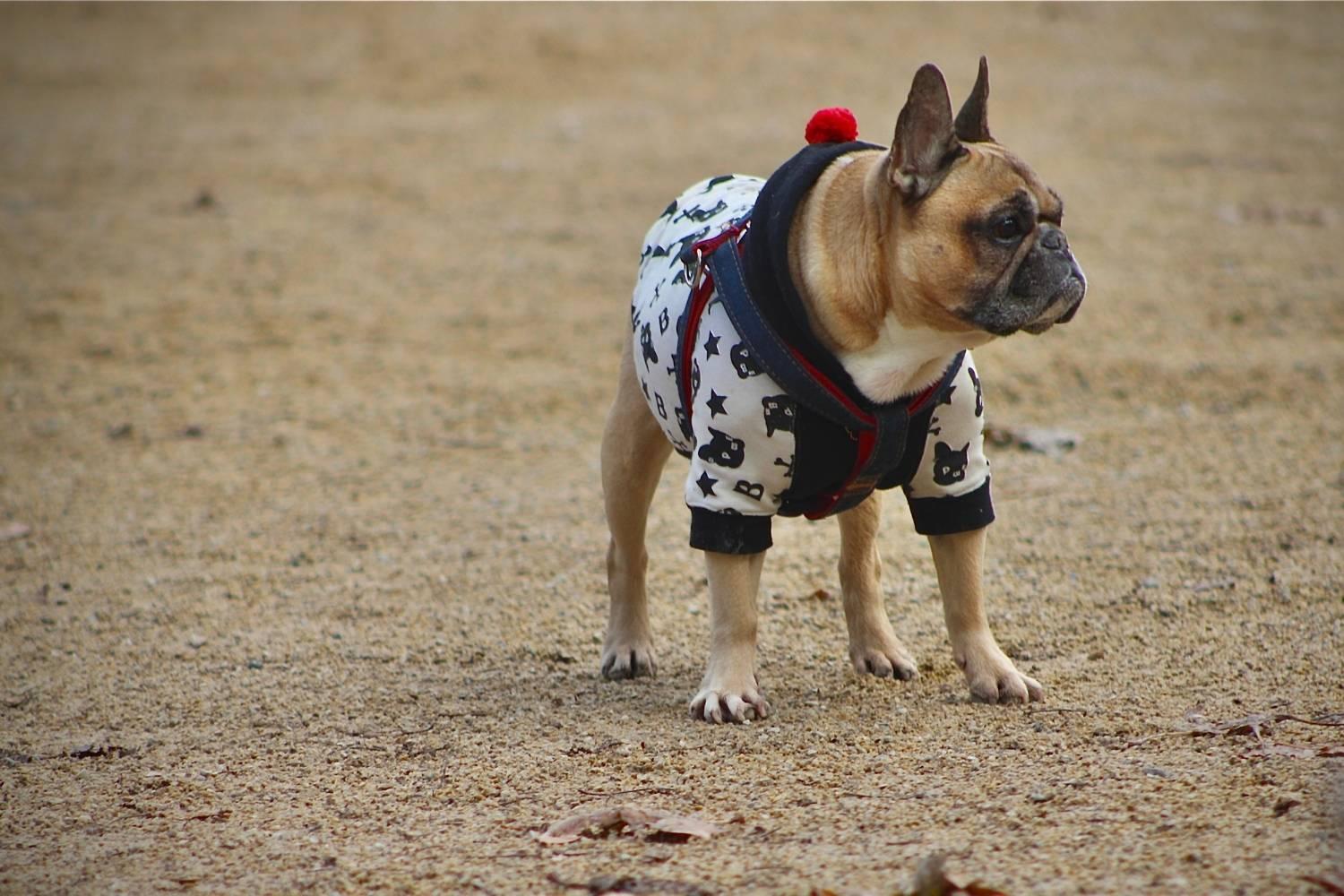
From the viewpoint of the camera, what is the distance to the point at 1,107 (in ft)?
51.6

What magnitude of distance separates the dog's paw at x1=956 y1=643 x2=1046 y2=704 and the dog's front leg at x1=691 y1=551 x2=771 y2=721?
1.87 feet

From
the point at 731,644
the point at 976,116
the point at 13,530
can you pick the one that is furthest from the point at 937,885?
the point at 13,530

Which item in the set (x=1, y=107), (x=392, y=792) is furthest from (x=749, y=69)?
(x=392, y=792)

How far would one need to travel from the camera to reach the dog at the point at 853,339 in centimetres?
381

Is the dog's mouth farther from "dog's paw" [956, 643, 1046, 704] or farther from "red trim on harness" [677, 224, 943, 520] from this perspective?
"dog's paw" [956, 643, 1046, 704]

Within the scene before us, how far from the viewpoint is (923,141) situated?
3.78 metres

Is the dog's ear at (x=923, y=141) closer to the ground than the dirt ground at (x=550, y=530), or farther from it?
farther from it

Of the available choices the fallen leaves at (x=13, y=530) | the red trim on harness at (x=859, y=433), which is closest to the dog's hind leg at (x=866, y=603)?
the red trim on harness at (x=859, y=433)

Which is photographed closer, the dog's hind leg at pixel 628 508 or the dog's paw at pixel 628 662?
the dog's hind leg at pixel 628 508

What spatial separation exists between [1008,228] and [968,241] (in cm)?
11

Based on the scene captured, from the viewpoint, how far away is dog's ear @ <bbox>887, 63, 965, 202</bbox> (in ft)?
12.3

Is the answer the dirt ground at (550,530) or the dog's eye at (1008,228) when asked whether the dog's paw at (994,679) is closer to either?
the dirt ground at (550,530)

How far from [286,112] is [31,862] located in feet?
40.8

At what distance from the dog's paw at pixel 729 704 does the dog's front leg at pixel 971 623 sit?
0.57 m
